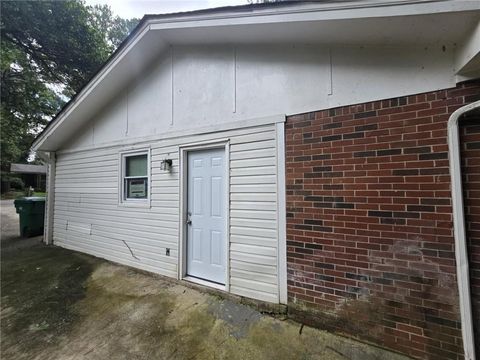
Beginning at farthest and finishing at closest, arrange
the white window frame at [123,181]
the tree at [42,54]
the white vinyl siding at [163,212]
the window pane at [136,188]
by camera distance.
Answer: the tree at [42,54] → the window pane at [136,188] → the white window frame at [123,181] → the white vinyl siding at [163,212]

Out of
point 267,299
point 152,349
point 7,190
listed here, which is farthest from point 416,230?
point 7,190

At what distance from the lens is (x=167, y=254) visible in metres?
4.26

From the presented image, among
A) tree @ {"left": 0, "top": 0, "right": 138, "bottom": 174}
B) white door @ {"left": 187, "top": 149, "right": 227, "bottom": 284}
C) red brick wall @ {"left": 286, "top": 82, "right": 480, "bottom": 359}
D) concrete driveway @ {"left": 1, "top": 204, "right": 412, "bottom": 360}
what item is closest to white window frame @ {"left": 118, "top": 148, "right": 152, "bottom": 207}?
white door @ {"left": 187, "top": 149, "right": 227, "bottom": 284}

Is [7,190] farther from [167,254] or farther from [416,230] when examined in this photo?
[416,230]

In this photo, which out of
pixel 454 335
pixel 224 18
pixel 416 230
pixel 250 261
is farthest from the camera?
pixel 250 261

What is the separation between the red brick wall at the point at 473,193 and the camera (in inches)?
82.7

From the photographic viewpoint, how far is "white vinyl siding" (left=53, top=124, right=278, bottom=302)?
10.5 ft

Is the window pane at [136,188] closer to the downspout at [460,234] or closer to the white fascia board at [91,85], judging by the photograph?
the white fascia board at [91,85]

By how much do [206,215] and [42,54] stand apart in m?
11.5

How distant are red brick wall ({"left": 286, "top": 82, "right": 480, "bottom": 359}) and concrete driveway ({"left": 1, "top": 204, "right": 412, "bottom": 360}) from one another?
0.35 m

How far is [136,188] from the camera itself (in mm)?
4973

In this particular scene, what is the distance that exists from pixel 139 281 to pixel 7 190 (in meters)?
29.4

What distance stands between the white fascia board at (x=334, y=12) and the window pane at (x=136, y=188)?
3064mm

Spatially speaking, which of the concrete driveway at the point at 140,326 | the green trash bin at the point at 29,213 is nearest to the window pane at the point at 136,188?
the concrete driveway at the point at 140,326
